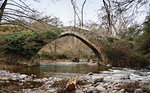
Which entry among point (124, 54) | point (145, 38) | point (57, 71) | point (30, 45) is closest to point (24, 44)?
point (30, 45)

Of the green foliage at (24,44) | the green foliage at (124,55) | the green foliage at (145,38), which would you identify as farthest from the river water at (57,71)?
the green foliage at (145,38)

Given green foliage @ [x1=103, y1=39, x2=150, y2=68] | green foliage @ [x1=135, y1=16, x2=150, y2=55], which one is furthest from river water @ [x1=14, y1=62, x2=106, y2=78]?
green foliage @ [x1=135, y1=16, x2=150, y2=55]

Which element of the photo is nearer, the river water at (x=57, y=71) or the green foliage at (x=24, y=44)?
the river water at (x=57, y=71)

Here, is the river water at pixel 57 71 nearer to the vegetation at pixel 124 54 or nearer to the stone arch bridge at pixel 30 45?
the stone arch bridge at pixel 30 45

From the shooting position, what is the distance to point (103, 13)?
12.9ft

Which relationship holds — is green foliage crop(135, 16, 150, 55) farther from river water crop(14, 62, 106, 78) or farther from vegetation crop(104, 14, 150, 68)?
vegetation crop(104, 14, 150, 68)

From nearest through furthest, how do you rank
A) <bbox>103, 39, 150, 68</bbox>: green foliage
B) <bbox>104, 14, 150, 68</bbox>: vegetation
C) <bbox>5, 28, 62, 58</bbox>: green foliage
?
1. <bbox>5, 28, 62, 58</bbox>: green foliage
2. <bbox>104, 14, 150, 68</bbox>: vegetation
3. <bbox>103, 39, 150, 68</bbox>: green foliage

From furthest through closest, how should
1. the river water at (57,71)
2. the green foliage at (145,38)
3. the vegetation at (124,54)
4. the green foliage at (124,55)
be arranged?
the green foliage at (124,55)
the vegetation at (124,54)
the river water at (57,71)
the green foliage at (145,38)

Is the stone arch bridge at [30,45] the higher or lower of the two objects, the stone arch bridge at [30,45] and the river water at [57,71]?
the higher

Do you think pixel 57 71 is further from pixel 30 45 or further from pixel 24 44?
pixel 24 44

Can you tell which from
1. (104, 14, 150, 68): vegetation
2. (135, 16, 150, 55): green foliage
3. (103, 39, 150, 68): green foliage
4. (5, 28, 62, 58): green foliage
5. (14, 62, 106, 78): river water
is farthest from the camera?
(103, 39, 150, 68): green foliage

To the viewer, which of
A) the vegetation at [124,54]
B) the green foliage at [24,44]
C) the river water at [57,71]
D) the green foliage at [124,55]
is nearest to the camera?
the river water at [57,71]

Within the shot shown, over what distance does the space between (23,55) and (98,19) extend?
390 inches

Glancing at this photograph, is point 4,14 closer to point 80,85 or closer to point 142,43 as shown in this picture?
point 80,85
